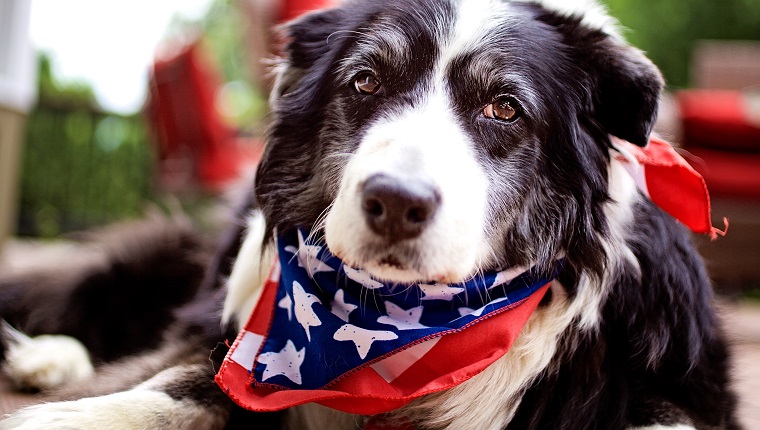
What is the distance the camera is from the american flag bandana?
1.83 metres

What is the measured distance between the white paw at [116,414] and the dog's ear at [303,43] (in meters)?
0.99

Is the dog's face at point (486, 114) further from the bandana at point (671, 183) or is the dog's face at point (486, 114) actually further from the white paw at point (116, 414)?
the white paw at point (116, 414)

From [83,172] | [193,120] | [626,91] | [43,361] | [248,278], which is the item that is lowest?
[83,172]

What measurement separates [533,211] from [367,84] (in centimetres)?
59

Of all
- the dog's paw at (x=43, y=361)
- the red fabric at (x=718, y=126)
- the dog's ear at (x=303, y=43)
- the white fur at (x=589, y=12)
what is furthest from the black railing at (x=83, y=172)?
the white fur at (x=589, y=12)

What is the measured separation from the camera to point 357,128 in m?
2.00

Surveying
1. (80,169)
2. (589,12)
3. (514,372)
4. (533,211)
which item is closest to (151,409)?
(514,372)

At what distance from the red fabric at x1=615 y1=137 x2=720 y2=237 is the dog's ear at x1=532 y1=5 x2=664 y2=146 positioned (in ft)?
0.34

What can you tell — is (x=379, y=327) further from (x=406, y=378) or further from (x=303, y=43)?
(x=303, y=43)

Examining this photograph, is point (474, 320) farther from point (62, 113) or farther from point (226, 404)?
point (62, 113)

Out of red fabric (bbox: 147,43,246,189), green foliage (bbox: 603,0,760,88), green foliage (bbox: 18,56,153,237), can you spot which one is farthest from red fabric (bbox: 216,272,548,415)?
green foliage (bbox: 603,0,760,88)

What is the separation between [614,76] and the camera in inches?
80.0

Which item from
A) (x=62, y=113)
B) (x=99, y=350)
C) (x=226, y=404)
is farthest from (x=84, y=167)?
(x=226, y=404)

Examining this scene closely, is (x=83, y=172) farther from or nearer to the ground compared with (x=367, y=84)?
nearer to the ground
